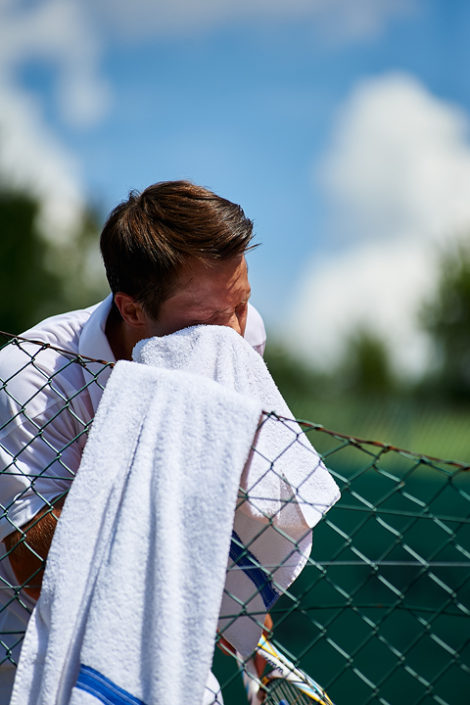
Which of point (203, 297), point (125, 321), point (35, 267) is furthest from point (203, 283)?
point (35, 267)

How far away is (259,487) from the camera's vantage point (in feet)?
5.21

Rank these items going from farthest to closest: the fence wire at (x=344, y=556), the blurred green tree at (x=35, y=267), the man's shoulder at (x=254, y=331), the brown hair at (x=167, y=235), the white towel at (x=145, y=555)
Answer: the blurred green tree at (x=35, y=267) < the man's shoulder at (x=254, y=331) < the brown hair at (x=167, y=235) < the fence wire at (x=344, y=556) < the white towel at (x=145, y=555)

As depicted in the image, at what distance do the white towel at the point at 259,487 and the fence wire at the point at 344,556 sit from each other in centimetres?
2

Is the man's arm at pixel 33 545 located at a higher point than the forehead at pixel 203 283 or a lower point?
lower

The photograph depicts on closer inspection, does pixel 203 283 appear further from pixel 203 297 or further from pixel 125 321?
pixel 125 321

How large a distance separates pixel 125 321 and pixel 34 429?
339 mm

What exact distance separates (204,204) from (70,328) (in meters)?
0.52

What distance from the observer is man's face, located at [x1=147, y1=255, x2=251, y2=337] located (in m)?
1.82

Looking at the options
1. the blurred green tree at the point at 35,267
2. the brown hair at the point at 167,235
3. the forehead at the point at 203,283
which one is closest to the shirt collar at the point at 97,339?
the brown hair at the point at 167,235

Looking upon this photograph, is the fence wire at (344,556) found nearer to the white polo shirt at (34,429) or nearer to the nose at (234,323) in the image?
the white polo shirt at (34,429)

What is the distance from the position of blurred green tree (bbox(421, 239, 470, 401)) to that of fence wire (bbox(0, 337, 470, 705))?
2417cm

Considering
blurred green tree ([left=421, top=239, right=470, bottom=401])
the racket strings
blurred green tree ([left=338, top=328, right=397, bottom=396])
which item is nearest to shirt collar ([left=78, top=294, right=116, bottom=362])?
the racket strings

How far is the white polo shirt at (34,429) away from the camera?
70.4 inches

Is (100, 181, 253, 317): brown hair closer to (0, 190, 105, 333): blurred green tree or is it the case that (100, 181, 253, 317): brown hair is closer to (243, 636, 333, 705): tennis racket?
(243, 636, 333, 705): tennis racket
